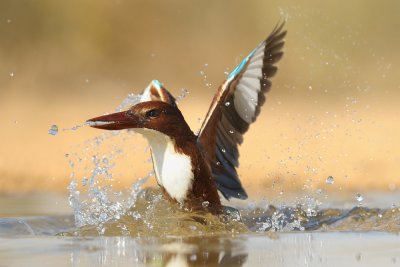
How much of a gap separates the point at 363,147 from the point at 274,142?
36.2 inches

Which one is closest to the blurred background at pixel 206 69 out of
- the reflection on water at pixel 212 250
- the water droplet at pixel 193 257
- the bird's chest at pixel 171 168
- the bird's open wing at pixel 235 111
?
the bird's open wing at pixel 235 111

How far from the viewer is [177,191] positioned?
595cm

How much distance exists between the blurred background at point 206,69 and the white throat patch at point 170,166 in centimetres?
446

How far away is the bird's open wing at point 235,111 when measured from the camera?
249 inches

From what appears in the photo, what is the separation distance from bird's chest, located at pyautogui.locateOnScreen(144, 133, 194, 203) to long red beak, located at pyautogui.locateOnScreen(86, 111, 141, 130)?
7.9 inches

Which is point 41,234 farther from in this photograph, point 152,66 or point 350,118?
point 152,66

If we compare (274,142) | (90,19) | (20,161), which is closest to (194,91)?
(90,19)

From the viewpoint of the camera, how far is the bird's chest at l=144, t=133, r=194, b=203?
5.91 meters

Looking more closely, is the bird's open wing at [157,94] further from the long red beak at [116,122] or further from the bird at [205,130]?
the long red beak at [116,122]

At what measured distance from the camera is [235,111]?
647cm

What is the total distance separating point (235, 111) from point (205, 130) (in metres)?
0.25

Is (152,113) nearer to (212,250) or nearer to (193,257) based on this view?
(212,250)

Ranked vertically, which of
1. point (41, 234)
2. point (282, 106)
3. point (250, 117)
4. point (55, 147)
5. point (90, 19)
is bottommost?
point (41, 234)

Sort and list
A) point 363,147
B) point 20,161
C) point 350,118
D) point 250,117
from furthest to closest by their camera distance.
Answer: point 350,118 < point 363,147 < point 20,161 < point 250,117
